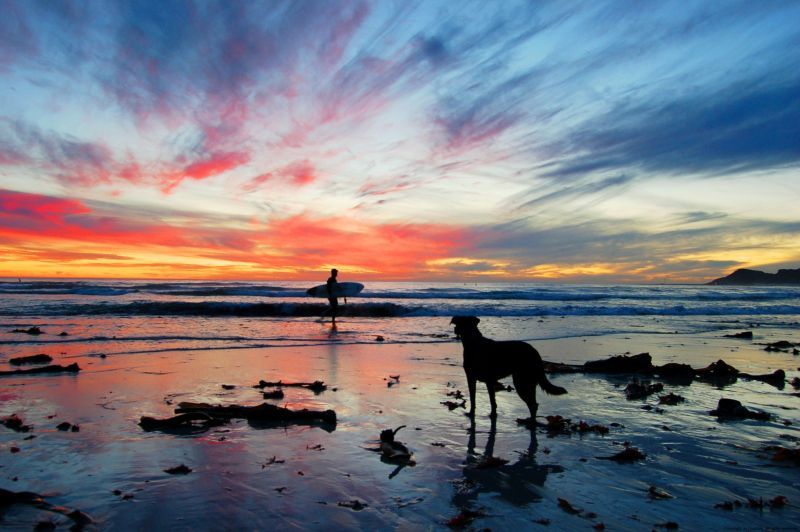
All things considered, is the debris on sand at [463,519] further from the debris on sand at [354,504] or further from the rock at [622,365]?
the rock at [622,365]

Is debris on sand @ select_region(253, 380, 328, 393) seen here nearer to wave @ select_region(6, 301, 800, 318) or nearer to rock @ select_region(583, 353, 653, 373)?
rock @ select_region(583, 353, 653, 373)

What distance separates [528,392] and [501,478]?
2125 millimetres

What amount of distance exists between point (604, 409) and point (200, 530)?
20.7 feet

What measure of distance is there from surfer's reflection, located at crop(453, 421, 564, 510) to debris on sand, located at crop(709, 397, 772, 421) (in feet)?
11.6

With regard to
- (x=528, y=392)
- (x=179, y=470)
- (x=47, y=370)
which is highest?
(x=528, y=392)

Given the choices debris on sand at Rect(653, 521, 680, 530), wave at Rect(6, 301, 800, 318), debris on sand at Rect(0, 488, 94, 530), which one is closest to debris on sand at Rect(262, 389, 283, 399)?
debris on sand at Rect(0, 488, 94, 530)

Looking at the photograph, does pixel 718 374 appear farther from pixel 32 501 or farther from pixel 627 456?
pixel 32 501

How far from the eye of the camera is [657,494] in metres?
4.29

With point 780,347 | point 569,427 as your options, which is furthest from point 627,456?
point 780,347

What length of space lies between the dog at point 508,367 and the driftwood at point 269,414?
216cm

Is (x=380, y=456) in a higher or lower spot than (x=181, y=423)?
lower

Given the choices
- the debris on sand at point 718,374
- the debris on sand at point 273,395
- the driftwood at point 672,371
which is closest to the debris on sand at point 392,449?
the debris on sand at point 273,395

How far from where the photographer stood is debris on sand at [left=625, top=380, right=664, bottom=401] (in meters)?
8.50

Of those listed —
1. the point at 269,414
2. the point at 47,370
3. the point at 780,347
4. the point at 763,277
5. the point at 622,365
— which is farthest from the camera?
the point at 763,277
